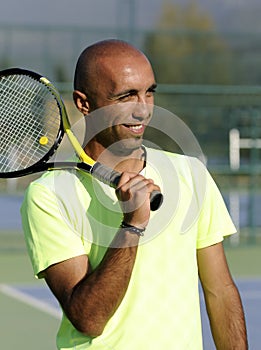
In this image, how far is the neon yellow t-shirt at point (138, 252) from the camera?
2.67 meters

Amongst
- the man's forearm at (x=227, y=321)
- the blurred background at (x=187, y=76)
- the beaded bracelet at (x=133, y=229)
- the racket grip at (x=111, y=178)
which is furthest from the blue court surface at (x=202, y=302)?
the beaded bracelet at (x=133, y=229)

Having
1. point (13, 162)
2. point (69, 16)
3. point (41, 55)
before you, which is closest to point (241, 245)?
point (41, 55)

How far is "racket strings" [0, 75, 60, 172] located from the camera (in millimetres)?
3160

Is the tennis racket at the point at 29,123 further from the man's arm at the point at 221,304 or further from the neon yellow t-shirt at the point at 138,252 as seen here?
the man's arm at the point at 221,304

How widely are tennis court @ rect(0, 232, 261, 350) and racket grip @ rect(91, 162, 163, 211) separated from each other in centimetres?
370

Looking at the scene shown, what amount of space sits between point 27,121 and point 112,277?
0.90m

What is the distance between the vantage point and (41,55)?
557 inches

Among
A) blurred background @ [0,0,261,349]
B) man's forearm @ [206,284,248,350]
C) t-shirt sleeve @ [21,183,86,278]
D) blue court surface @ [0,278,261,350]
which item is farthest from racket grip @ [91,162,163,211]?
blurred background @ [0,0,261,349]

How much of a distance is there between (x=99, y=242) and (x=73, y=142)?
0.37 meters

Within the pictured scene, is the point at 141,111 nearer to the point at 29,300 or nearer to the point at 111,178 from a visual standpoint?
the point at 111,178

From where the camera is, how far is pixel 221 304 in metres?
2.83

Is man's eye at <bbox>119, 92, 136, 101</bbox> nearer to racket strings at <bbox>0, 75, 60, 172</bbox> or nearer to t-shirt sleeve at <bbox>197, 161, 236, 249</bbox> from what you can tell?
t-shirt sleeve at <bbox>197, 161, 236, 249</bbox>

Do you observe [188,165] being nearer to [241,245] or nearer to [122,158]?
[122,158]

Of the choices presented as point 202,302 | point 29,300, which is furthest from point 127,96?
point 29,300
